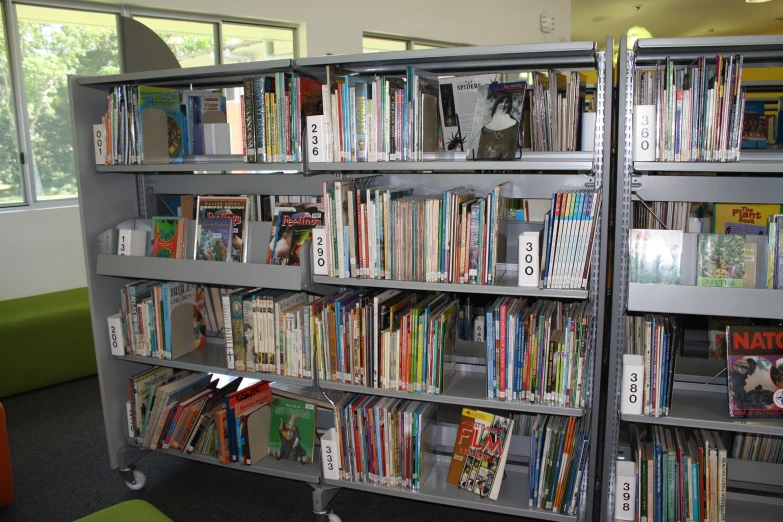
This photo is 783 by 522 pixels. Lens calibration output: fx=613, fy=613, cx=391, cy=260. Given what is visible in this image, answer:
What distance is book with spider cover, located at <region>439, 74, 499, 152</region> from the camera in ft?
8.04

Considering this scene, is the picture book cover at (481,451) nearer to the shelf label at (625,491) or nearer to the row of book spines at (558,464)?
the row of book spines at (558,464)

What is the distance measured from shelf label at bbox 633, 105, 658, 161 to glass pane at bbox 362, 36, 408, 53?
197 inches

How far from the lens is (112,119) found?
2.57m

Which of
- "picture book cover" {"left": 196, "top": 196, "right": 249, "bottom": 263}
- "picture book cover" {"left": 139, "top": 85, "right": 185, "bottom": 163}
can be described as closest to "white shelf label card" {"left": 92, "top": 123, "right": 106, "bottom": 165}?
"picture book cover" {"left": 139, "top": 85, "right": 185, "bottom": 163}

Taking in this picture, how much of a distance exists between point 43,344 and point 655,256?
3623 mm

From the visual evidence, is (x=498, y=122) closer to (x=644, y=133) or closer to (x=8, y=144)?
(x=644, y=133)

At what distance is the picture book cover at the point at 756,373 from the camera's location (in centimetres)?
200

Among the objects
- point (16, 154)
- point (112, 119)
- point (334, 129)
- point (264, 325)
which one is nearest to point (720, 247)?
point (334, 129)

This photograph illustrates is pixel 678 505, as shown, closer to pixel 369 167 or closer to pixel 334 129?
pixel 369 167

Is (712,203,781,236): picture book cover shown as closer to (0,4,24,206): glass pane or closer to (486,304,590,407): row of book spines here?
(486,304,590,407): row of book spines

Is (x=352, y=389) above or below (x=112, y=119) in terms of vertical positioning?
below

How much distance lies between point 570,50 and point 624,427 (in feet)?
5.18

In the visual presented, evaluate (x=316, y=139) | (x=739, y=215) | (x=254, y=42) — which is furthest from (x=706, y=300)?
(x=254, y=42)

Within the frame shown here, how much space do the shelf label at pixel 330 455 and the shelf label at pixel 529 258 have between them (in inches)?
38.7
